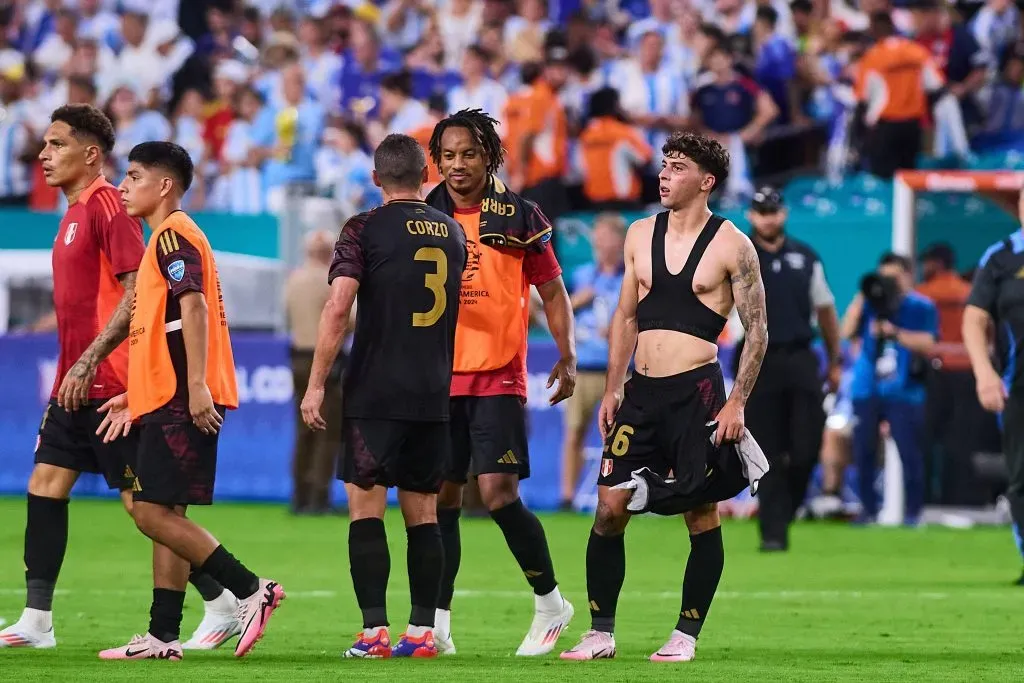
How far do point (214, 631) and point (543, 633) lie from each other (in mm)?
1481

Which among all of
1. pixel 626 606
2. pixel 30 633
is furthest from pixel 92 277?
pixel 626 606

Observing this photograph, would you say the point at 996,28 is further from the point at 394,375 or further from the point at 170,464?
the point at 170,464

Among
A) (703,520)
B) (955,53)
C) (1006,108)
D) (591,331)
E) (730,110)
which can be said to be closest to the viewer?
(703,520)

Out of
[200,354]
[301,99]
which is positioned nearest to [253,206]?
[301,99]

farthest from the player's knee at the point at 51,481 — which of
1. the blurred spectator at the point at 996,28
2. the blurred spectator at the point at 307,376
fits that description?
the blurred spectator at the point at 996,28

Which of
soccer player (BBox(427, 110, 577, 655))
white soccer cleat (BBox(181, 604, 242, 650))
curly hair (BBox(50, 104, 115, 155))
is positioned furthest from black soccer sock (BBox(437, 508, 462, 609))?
curly hair (BBox(50, 104, 115, 155))

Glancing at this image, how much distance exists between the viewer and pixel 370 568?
8.02 m

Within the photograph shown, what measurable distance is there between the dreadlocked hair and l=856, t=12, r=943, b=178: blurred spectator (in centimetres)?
1204

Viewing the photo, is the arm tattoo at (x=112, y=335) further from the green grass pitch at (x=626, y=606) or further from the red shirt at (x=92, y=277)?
the green grass pitch at (x=626, y=606)

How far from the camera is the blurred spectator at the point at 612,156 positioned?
66.5 ft

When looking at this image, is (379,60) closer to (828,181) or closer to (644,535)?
(828,181)

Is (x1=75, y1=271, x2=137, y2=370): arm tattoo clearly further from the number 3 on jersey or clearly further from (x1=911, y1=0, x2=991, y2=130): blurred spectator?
(x1=911, y1=0, x2=991, y2=130): blurred spectator

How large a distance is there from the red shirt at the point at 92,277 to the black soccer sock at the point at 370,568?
1392mm

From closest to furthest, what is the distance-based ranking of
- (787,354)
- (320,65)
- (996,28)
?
(787,354) < (996,28) < (320,65)
